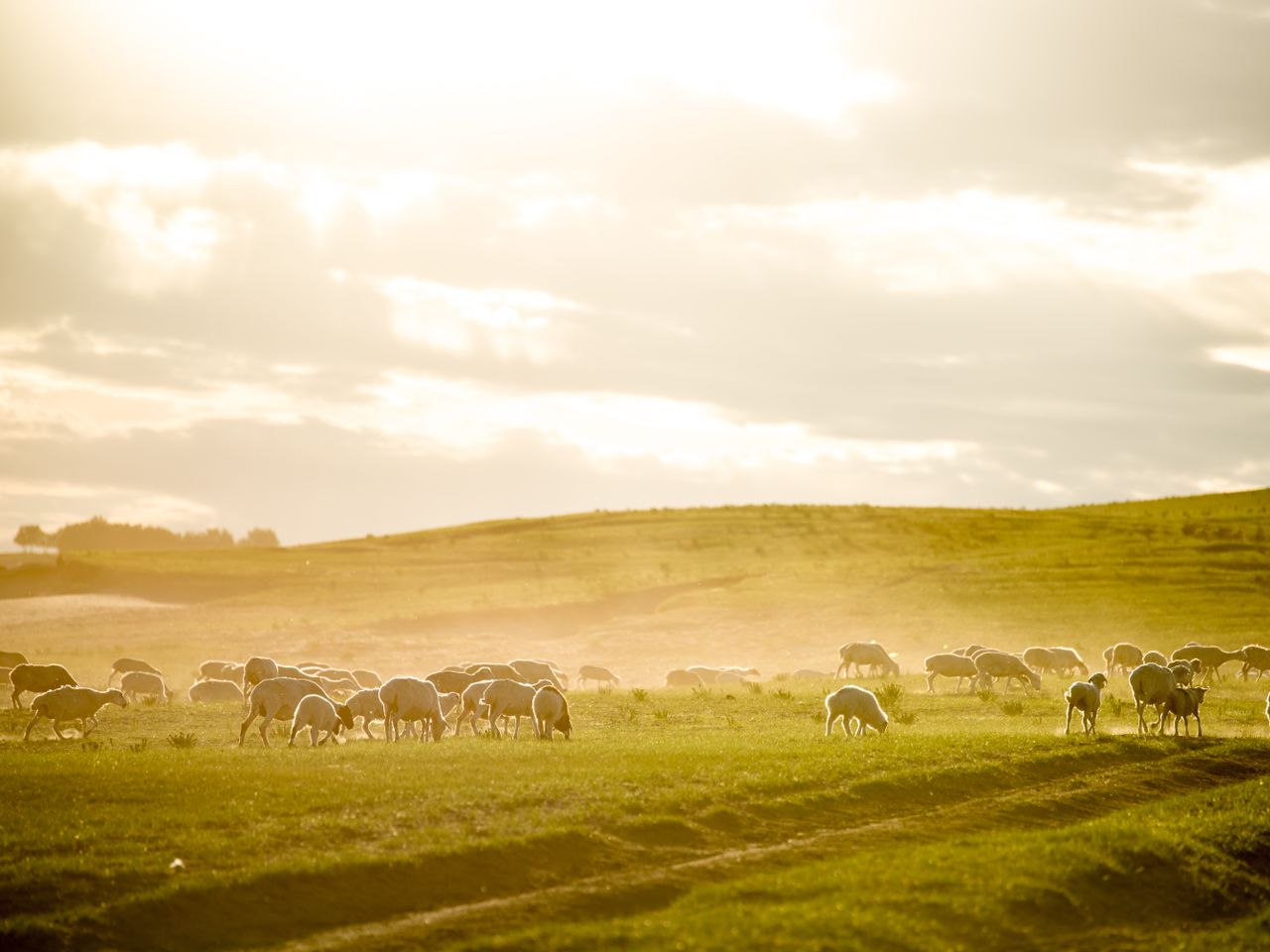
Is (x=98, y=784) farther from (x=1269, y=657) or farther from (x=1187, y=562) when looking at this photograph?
(x=1187, y=562)

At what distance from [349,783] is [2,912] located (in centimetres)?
697

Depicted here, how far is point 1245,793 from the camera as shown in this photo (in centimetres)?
2425

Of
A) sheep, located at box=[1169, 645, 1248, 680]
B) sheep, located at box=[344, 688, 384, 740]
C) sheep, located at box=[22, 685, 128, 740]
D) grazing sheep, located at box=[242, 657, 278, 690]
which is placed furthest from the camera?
sheep, located at box=[1169, 645, 1248, 680]

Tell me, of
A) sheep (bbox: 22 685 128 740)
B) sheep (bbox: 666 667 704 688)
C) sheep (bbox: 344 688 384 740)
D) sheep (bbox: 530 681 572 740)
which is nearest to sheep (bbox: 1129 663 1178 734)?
sheep (bbox: 530 681 572 740)

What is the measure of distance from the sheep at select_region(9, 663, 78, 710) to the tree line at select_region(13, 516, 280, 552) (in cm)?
12727

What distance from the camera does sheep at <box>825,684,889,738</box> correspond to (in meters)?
30.3

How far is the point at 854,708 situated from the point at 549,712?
7.77 m

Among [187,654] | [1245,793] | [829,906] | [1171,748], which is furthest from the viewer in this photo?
[187,654]

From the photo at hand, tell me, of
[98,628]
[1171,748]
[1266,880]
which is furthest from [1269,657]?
[98,628]

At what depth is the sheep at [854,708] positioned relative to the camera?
1193 inches

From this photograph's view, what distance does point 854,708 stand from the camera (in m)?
30.4

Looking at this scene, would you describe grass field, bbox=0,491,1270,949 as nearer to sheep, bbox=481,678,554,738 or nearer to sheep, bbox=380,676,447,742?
sheep, bbox=380,676,447,742

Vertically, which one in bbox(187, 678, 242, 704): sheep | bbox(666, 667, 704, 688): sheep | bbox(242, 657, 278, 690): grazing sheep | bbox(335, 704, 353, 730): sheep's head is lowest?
bbox(666, 667, 704, 688): sheep

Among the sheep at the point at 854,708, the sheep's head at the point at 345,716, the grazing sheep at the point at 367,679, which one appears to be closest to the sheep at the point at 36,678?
the grazing sheep at the point at 367,679
